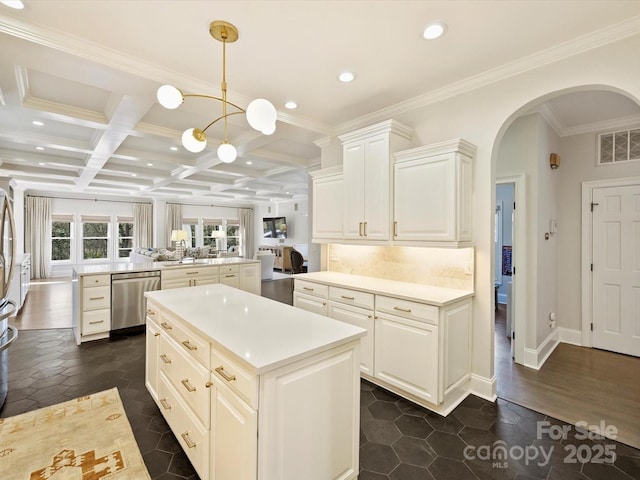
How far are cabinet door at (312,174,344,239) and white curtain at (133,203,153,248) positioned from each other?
9.40 meters

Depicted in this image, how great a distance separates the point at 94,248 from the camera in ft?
33.8

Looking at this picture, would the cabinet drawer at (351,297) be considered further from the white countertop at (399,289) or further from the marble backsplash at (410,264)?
the marble backsplash at (410,264)

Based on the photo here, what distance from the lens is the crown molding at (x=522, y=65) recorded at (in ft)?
6.88

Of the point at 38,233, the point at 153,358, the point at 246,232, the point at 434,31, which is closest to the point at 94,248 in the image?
the point at 38,233

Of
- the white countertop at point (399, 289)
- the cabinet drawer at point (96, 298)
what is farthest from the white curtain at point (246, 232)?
the white countertop at point (399, 289)

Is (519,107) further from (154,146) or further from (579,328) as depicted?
(154,146)

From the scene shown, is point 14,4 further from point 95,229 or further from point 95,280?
point 95,229

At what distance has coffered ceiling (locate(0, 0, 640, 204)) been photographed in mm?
1981

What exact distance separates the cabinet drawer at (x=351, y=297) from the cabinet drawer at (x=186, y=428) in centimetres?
167

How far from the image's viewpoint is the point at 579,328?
157 inches

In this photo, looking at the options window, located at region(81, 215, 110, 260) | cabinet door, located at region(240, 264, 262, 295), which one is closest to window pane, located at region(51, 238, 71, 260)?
window, located at region(81, 215, 110, 260)

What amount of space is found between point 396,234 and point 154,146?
449cm

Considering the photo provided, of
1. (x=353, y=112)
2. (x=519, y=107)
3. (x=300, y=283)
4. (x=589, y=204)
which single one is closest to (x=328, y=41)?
(x=353, y=112)

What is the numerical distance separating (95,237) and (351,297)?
10737 millimetres
